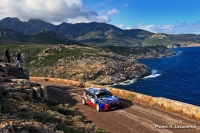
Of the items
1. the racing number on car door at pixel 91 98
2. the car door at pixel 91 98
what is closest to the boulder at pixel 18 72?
the car door at pixel 91 98

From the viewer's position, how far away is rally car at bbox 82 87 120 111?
20.0m

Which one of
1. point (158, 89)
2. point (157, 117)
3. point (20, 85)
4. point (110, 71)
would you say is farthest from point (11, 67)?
point (110, 71)

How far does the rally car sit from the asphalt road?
46 cm

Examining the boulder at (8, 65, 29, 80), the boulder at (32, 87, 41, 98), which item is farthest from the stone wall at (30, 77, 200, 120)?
the boulder at (8, 65, 29, 80)

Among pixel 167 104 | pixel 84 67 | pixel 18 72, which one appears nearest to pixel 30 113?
pixel 167 104

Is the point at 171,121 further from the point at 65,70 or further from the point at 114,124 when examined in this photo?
the point at 65,70

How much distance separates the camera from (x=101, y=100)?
800 inches

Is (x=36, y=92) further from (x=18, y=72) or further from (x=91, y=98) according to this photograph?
(x=18, y=72)

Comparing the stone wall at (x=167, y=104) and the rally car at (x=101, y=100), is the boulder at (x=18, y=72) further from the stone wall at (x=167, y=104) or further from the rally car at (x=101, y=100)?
the stone wall at (x=167, y=104)

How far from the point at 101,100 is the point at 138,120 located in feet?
14.5

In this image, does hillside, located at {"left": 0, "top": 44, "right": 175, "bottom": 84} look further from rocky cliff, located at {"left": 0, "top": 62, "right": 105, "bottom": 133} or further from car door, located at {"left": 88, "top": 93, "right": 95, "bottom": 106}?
car door, located at {"left": 88, "top": 93, "right": 95, "bottom": 106}

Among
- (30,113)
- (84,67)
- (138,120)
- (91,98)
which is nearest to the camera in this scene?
(30,113)

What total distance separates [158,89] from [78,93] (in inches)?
2318

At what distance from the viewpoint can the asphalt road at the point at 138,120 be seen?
50.0 feet
